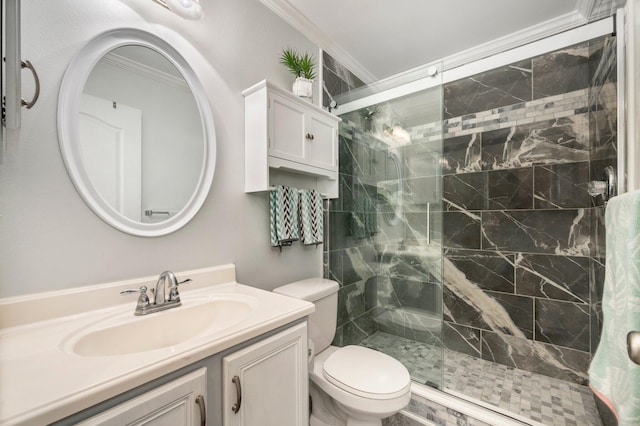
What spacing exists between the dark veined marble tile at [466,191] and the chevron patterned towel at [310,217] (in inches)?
50.5

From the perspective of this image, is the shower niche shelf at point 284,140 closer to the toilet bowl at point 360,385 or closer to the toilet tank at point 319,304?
the toilet tank at point 319,304

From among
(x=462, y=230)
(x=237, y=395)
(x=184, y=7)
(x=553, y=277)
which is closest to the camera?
(x=237, y=395)

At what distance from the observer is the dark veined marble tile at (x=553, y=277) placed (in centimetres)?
189

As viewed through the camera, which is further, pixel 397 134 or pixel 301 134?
pixel 397 134

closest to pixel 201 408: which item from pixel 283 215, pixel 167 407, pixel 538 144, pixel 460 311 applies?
pixel 167 407

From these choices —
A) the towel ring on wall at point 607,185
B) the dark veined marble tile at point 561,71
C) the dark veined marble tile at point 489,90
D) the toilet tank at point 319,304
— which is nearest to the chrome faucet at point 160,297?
the toilet tank at point 319,304

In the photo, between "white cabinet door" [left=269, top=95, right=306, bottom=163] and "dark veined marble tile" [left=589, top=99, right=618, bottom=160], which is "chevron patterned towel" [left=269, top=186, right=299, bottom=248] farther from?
"dark veined marble tile" [left=589, top=99, right=618, bottom=160]

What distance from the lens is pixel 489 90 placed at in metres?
2.24

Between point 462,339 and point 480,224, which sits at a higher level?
point 480,224

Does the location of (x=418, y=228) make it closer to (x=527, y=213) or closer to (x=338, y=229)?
(x=338, y=229)

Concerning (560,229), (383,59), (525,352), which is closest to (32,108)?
(383,59)

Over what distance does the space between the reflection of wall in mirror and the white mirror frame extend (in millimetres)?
29

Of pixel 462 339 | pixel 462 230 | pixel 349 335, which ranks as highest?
pixel 462 230

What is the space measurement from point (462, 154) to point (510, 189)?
1.54 feet
